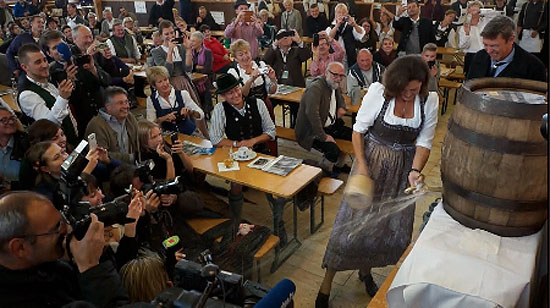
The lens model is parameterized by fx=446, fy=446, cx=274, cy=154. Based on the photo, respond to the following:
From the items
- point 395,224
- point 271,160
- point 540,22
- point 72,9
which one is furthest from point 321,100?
point 72,9

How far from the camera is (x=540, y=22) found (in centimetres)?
659

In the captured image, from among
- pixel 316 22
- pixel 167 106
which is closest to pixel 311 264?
pixel 167 106

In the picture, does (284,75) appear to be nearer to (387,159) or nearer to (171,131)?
(171,131)

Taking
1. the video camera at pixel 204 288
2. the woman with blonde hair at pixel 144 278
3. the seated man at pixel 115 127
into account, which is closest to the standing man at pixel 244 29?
the seated man at pixel 115 127

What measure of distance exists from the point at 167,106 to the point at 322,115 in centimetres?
153

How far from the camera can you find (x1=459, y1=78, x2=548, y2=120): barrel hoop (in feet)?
3.85

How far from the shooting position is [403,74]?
2.25 meters

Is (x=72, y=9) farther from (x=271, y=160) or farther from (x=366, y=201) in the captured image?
(x=366, y=201)

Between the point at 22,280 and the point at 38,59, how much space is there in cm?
263

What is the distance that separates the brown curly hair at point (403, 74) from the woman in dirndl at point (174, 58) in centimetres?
355

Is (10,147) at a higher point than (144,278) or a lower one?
higher

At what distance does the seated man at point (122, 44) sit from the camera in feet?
23.4

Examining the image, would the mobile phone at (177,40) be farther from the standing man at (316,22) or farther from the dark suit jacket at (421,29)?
the standing man at (316,22)

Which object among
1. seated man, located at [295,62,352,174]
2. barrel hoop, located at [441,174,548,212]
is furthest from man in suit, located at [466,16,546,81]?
barrel hoop, located at [441,174,548,212]
